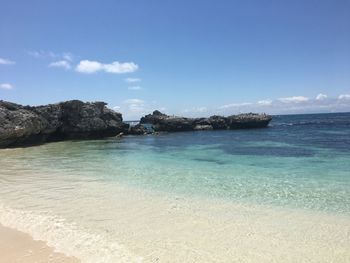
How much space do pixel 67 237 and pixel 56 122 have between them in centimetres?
3428

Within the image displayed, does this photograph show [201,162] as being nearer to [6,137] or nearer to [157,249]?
[157,249]

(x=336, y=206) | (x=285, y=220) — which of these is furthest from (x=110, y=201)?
(x=336, y=206)

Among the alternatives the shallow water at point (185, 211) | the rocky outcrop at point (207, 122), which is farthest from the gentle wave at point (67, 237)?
the rocky outcrop at point (207, 122)

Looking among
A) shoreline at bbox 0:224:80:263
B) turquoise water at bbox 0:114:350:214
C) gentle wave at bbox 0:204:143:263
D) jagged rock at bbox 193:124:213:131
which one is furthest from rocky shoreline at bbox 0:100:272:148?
shoreline at bbox 0:224:80:263

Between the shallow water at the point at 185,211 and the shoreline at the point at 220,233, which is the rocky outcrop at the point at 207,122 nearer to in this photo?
the shallow water at the point at 185,211

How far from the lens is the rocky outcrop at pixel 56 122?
1298 inches

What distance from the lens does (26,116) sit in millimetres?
34500

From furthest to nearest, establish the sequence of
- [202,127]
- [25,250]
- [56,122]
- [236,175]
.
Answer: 1. [202,127]
2. [56,122]
3. [236,175]
4. [25,250]

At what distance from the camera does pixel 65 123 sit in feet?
139

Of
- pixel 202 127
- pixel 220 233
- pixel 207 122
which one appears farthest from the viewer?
pixel 207 122

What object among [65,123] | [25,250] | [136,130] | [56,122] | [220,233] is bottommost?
[220,233]

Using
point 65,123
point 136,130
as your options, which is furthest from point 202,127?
point 65,123

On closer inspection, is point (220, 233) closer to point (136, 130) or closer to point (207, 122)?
point (136, 130)

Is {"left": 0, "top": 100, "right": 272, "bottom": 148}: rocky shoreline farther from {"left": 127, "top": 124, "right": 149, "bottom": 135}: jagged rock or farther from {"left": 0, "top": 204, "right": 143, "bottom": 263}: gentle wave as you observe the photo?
{"left": 0, "top": 204, "right": 143, "bottom": 263}: gentle wave
